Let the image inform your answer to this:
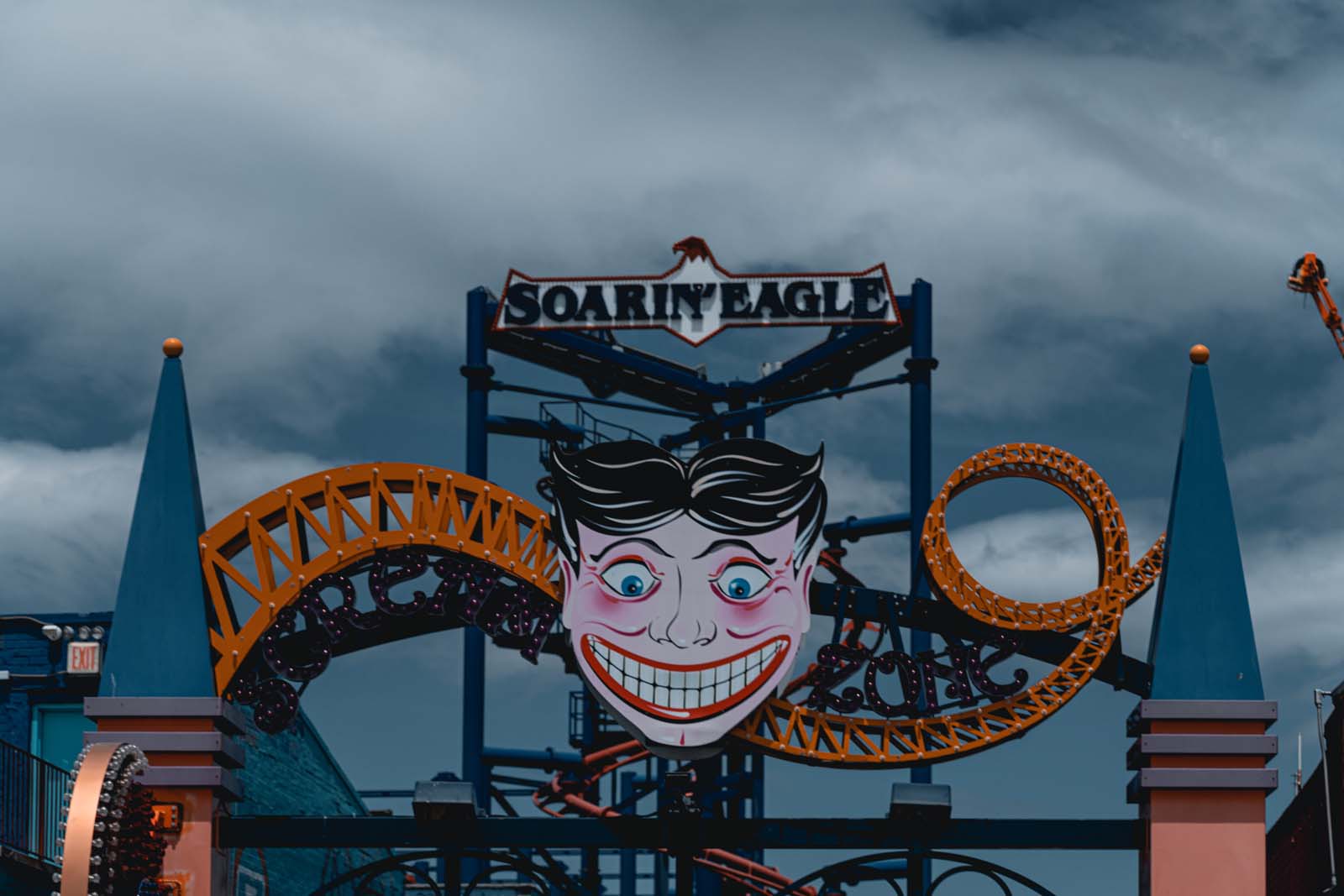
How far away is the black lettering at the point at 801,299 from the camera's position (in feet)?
90.7

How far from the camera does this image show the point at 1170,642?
22.9m

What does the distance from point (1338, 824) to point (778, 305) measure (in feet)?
30.6

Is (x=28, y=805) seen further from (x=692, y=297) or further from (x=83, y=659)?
(x=692, y=297)

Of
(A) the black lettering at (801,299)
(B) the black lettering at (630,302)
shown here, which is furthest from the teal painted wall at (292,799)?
(A) the black lettering at (801,299)

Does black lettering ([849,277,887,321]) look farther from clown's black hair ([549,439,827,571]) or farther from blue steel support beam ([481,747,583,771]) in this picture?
blue steel support beam ([481,747,583,771])

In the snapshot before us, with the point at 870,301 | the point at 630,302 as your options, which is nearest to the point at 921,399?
the point at 870,301

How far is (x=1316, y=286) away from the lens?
163 feet

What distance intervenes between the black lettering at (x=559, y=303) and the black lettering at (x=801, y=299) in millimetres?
2846

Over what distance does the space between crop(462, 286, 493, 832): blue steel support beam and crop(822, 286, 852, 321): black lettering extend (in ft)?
15.9

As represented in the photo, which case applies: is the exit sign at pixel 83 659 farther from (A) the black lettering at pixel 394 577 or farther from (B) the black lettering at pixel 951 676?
(B) the black lettering at pixel 951 676

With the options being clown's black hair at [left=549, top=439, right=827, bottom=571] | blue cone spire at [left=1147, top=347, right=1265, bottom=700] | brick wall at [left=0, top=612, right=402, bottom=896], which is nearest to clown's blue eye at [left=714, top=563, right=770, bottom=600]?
clown's black hair at [left=549, top=439, right=827, bottom=571]

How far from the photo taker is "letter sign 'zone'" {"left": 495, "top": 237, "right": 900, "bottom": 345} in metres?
27.6

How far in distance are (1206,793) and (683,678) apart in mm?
5622

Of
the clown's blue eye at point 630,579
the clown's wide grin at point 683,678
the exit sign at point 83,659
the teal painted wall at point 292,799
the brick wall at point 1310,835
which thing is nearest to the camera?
the clown's wide grin at point 683,678
